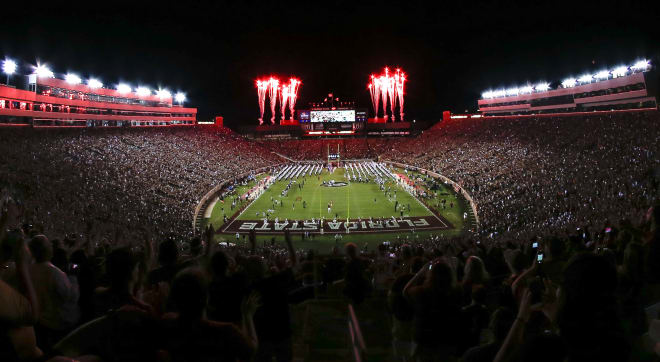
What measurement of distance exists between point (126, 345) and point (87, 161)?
42664mm

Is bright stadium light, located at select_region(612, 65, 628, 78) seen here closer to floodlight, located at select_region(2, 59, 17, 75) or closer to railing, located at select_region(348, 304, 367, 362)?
railing, located at select_region(348, 304, 367, 362)

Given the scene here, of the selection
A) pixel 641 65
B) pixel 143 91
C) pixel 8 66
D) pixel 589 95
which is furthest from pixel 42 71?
pixel 589 95

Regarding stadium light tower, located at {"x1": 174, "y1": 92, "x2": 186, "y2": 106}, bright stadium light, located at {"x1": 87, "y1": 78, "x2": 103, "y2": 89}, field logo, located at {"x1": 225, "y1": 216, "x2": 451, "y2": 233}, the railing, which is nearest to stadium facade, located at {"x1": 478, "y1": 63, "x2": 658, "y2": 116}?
field logo, located at {"x1": 225, "y1": 216, "x2": 451, "y2": 233}

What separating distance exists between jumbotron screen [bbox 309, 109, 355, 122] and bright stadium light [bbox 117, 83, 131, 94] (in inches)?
1600

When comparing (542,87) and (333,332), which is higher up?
(542,87)

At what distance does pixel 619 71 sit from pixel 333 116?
59.0m

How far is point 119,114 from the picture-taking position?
7519 centimetres

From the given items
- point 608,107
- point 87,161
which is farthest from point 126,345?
point 608,107

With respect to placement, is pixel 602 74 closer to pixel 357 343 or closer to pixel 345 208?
pixel 345 208

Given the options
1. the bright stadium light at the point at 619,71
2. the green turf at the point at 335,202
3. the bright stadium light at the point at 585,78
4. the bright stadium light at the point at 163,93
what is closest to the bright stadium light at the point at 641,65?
the bright stadium light at the point at 619,71

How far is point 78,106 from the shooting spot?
63.5m

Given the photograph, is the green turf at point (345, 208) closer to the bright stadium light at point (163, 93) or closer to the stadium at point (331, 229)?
the stadium at point (331, 229)

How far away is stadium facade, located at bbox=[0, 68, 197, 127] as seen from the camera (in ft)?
155

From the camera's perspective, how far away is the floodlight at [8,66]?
156 ft
